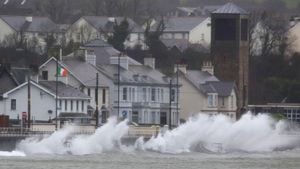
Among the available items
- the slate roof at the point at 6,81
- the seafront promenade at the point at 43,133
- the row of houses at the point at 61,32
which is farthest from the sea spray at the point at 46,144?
the row of houses at the point at 61,32

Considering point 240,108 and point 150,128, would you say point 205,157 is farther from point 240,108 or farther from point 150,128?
point 240,108

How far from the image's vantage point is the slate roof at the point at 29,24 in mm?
193125

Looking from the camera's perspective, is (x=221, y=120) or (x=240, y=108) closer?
(x=221, y=120)

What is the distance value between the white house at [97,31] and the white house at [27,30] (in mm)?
1627

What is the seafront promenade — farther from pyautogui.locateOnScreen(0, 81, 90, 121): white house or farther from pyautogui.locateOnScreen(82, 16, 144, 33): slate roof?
pyautogui.locateOnScreen(82, 16, 144, 33): slate roof

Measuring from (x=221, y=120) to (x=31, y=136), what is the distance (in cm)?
1663

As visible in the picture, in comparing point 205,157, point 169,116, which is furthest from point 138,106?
point 205,157

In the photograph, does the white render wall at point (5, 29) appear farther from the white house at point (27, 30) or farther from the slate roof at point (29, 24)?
the slate roof at point (29, 24)

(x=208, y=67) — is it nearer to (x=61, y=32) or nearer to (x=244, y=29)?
(x=244, y=29)

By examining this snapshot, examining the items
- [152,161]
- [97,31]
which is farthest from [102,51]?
[152,161]

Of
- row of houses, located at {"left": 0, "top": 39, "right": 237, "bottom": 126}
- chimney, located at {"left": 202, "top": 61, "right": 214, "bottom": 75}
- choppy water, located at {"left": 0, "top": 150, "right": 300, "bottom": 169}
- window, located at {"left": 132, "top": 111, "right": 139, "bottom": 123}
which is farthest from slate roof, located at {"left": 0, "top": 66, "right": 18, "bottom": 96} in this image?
choppy water, located at {"left": 0, "top": 150, "right": 300, "bottom": 169}

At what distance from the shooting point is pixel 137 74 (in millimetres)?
142875

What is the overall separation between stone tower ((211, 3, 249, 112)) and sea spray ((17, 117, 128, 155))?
42431mm

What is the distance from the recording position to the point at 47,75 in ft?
453
